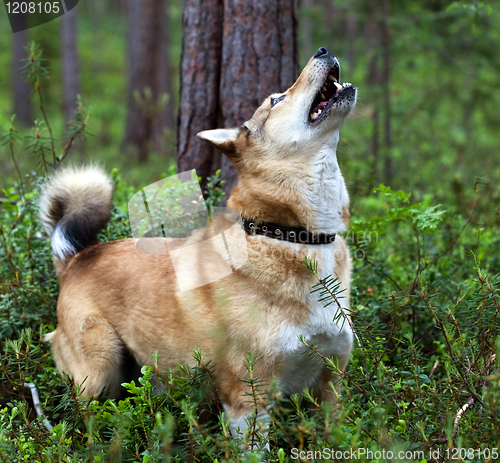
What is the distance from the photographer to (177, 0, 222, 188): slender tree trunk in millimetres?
4121

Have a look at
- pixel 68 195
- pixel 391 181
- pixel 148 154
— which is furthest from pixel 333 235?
pixel 148 154

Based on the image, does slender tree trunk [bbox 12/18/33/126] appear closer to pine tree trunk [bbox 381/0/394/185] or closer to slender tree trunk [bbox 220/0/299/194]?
pine tree trunk [bbox 381/0/394/185]

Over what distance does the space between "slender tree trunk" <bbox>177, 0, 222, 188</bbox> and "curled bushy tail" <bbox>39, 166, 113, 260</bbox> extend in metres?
1.17

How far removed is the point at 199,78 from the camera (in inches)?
164

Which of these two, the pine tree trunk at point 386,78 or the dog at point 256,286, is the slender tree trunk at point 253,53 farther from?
the pine tree trunk at point 386,78

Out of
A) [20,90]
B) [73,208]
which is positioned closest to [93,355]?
[73,208]

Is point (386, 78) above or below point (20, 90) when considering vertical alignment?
below

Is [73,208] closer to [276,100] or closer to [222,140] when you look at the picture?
[222,140]

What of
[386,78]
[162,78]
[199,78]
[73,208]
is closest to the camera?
[73,208]

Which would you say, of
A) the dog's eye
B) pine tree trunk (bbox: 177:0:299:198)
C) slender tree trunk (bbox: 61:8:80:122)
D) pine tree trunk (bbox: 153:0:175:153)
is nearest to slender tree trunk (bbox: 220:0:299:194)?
pine tree trunk (bbox: 177:0:299:198)

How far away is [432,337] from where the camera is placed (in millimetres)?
3189

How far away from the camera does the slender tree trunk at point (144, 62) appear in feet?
36.7

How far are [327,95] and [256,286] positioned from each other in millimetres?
1300

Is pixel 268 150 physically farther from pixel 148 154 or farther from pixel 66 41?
pixel 66 41
